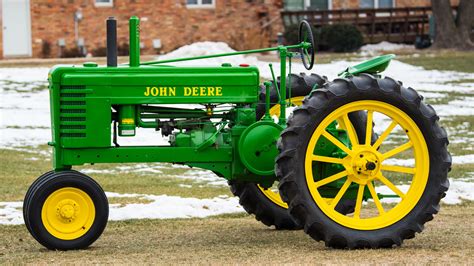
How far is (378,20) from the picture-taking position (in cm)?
4500

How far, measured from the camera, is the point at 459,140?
20359mm

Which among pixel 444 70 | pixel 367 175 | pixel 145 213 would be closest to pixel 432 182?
pixel 367 175

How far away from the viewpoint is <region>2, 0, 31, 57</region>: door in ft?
138

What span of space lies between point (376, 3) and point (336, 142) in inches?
1494

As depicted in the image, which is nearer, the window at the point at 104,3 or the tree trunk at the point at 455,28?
the window at the point at 104,3

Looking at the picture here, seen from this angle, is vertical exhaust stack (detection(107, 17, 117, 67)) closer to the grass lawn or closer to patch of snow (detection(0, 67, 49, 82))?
the grass lawn

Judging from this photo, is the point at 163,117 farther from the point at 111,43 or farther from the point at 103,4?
the point at 103,4

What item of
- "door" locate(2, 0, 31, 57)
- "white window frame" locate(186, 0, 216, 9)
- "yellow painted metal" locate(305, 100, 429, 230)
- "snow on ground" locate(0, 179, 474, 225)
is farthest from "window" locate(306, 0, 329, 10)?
"yellow painted metal" locate(305, 100, 429, 230)

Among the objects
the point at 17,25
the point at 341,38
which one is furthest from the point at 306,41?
the point at 17,25

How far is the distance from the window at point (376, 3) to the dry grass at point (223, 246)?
36.0 meters

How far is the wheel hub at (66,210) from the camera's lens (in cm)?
911

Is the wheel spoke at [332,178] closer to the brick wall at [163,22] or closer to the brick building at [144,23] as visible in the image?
the brick building at [144,23]

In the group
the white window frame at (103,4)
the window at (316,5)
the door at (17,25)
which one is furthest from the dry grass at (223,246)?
the window at (316,5)

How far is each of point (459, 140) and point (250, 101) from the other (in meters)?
11.3
